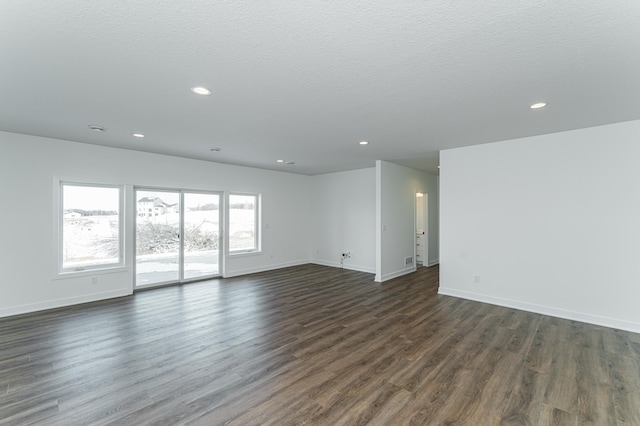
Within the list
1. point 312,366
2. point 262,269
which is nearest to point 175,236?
point 262,269

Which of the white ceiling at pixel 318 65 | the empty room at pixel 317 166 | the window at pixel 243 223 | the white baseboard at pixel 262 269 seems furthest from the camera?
the window at pixel 243 223

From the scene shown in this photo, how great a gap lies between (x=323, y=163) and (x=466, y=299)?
4037 mm

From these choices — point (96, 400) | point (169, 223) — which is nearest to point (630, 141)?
point (96, 400)

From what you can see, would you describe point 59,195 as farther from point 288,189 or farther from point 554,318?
point 554,318

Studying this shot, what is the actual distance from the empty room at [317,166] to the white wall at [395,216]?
0.24ft

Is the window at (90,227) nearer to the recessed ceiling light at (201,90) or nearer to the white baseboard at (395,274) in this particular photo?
the recessed ceiling light at (201,90)

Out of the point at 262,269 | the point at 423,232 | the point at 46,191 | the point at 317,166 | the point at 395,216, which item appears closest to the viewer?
the point at 46,191

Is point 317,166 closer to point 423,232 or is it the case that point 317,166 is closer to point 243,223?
point 243,223

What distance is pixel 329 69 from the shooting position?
227 centimetres

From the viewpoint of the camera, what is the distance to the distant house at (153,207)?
558 centimetres

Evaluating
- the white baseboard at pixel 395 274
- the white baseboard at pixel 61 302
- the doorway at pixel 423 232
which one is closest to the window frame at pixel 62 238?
the white baseboard at pixel 61 302

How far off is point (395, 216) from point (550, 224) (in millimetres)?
2930

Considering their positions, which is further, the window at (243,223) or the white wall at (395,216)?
the window at (243,223)

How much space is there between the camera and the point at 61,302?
453 centimetres
